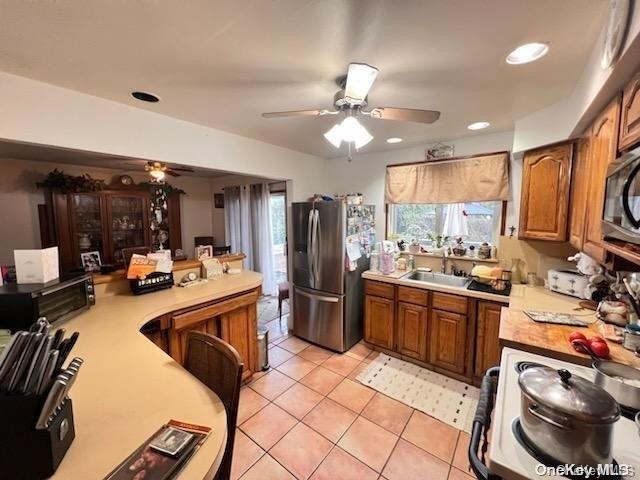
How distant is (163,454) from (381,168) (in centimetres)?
336

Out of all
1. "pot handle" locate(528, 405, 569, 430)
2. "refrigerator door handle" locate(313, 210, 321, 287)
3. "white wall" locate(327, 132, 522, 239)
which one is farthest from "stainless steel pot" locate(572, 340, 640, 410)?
"refrigerator door handle" locate(313, 210, 321, 287)

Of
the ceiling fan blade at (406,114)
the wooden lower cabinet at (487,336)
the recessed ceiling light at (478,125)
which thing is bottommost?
the wooden lower cabinet at (487,336)

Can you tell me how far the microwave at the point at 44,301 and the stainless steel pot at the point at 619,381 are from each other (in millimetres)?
2502

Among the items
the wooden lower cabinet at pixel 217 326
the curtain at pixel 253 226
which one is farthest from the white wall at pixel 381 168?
the wooden lower cabinet at pixel 217 326

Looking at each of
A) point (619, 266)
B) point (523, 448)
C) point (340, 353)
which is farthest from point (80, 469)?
point (340, 353)

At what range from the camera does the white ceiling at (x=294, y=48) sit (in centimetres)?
104

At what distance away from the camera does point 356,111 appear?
169cm

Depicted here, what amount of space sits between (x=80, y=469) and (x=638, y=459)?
152 centimetres

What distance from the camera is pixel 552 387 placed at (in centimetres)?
79

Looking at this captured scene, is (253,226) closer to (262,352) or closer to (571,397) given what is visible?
(262,352)

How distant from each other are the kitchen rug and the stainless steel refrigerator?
52 centimetres

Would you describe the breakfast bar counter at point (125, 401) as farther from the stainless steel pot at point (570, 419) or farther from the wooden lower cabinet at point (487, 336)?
the wooden lower cabinet at point (487, 336)

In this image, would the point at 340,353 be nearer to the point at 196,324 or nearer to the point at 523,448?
the point at 196,324

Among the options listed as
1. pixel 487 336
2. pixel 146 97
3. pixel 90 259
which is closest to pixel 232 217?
pixel 90 259
